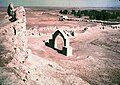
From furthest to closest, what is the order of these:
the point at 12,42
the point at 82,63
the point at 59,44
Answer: the point at 59,44 → the point at 82,63 → the point at 12,42

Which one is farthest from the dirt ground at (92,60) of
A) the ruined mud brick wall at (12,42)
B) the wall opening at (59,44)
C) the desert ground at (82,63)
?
the ruined mud brick wall at (12,42)

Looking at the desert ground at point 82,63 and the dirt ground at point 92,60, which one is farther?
the dirt ground at point 92,60

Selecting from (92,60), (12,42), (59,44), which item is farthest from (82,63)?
(59,44)

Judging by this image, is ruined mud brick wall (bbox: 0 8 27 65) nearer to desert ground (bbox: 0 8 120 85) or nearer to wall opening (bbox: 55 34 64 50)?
desert ground (bbox: 0 8 120 85)

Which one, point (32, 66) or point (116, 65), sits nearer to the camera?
point (32, 66)

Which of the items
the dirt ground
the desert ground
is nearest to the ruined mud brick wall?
the desert ground

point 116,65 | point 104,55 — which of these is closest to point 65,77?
point 116,65

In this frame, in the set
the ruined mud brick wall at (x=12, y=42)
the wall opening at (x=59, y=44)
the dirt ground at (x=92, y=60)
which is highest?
the ruined mud brick wall at (x=12, y=42)

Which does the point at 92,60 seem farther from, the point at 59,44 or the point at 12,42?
the point at 12,42

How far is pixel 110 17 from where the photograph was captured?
282 feet

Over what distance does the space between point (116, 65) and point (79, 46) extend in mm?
9858

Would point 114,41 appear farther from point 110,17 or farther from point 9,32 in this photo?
point 110,17


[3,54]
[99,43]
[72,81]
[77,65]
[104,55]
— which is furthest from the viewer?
[99,43]

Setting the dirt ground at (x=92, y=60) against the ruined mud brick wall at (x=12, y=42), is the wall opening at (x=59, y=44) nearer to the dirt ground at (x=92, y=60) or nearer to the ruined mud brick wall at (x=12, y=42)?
the dirt ground at (x=92, y=60)
